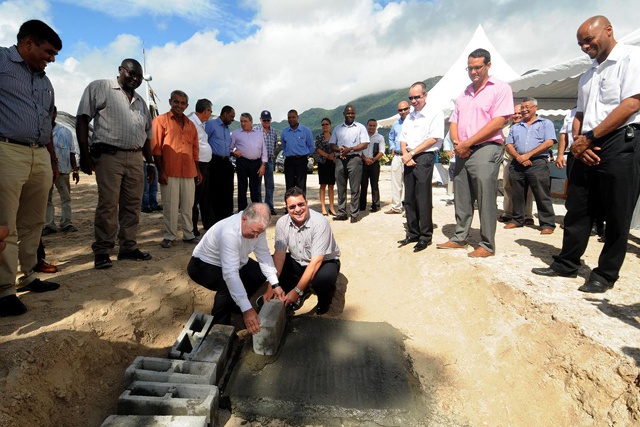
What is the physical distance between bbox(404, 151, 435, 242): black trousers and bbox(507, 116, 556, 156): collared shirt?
193 centimetres

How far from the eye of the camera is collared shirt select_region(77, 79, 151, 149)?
318 cm

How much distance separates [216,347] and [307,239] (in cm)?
114

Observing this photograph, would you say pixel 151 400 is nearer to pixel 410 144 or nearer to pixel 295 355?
pixel 295 355

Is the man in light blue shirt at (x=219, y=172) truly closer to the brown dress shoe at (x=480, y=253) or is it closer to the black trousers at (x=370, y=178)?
the black trousers at (x=370, y=178)

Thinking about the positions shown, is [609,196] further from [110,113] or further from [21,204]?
[21,204]

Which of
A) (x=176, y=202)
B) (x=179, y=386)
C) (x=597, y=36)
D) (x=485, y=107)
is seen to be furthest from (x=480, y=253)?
(x=176, y=202)

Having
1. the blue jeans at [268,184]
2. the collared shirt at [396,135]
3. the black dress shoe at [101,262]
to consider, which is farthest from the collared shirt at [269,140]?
the black dress shoe at [101,262]

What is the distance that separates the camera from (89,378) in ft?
7.89

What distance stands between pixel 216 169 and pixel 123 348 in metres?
2.91

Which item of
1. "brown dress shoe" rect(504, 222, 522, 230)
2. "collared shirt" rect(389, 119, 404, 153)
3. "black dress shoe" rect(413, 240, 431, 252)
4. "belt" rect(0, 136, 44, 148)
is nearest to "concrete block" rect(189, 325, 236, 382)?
"belt" rect(0, 136, 44, 148)

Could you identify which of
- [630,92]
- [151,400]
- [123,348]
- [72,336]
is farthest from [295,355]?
[630,92]

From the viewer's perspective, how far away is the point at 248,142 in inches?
221

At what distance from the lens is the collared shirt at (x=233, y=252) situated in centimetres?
259

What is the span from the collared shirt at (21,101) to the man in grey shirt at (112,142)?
0.45 meters
